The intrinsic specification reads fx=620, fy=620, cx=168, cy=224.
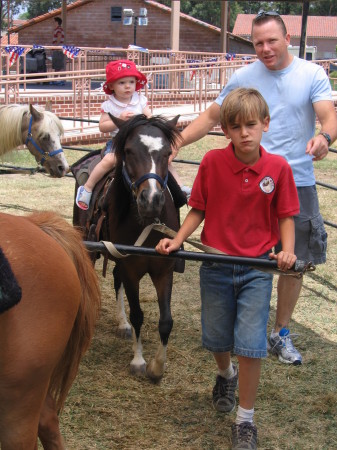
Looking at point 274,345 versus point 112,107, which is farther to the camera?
point 112,107

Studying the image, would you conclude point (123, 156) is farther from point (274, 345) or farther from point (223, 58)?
point (223, 58)

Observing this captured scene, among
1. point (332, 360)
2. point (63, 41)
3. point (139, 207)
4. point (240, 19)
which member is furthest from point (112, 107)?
point (240, 19)

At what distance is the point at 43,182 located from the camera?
10.3 m

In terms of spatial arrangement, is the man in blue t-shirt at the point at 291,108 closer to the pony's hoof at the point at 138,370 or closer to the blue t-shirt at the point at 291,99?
the blue t-shirt at the point at 291,99

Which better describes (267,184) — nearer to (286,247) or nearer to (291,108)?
(286,247)

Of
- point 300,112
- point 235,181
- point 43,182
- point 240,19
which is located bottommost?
point 43,182

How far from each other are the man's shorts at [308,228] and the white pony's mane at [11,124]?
3.75 m

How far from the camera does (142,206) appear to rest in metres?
3.38

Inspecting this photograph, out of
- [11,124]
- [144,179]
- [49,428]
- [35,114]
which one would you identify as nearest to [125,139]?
[144,179]

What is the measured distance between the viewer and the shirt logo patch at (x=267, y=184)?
112 inches

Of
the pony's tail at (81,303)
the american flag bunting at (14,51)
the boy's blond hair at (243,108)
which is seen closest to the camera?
the pony's tail at (81,303)

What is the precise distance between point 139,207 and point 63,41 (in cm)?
2388

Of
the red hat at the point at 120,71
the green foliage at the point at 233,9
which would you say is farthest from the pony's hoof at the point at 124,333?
the green foliage at the point at 233,9

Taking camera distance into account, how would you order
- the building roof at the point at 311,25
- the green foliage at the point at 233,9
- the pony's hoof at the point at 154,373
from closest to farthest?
1. the pony's hoof at the point at 154,373
2. the green foliage at the point at 233,9
3. the building roof at the point at 311,25
